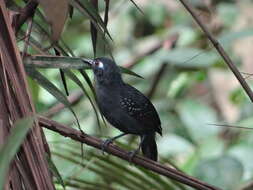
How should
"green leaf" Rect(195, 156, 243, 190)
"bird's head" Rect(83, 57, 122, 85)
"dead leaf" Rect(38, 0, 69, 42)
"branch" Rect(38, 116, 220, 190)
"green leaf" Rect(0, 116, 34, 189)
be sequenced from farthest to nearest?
"bird's head" Rect(83, 57, 122, 85) < "green leaf" Rect(195, 156, 243, 190) < "branch" Rect(38, 116, 220, 190) < "dead leaf" Rect(38, 0, 69, 42) < "green leaf" Rect(0, 116, 34, 189)

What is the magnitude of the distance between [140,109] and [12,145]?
2.46 metres

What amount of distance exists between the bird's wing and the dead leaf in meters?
2.13

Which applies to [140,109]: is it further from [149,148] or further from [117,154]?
[117,154]

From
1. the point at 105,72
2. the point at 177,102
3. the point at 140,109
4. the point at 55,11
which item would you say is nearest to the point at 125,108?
the point at 140,109

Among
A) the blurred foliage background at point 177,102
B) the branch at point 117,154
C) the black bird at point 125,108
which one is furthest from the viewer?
A: the black bird at point 125,108

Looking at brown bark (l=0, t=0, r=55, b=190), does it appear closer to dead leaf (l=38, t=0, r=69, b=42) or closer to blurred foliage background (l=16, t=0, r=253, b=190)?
dead leaf (l=38, t=0, r=69, b=42)

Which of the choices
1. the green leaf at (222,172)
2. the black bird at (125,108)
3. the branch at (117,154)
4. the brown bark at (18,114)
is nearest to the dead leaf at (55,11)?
the brown bark at (18,114)

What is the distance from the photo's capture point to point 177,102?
5.63 metres

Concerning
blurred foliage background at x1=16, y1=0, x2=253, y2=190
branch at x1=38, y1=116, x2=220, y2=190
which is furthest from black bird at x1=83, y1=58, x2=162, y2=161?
branch at x1=38, y1=116, x2=220, y2=190

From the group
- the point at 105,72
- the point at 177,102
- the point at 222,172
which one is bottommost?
the point at 222,172

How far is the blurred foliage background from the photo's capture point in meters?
2.81

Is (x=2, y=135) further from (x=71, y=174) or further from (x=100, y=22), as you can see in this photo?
(x=71, y=174)

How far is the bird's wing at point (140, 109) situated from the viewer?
3.67 meters

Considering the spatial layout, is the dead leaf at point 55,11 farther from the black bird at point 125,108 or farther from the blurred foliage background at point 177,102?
→ the black bird at point 125,108
